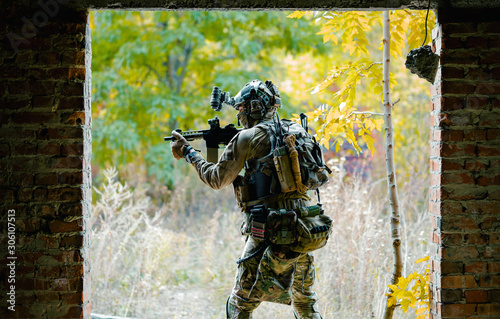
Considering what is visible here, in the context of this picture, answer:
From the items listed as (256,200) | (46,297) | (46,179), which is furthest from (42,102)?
(256,200)

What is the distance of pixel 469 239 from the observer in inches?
101

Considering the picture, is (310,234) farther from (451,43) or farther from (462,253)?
(451,43)

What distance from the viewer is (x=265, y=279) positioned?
2.79 meters

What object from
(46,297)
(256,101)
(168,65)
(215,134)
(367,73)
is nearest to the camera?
(46,297)

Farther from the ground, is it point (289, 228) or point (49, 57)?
point (49, 57)

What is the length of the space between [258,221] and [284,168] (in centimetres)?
37

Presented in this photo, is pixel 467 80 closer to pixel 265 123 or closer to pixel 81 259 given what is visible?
pixel 265 123

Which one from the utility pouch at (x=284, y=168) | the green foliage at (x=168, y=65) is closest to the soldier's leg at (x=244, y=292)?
the utility pouch at (x=284, y=168)

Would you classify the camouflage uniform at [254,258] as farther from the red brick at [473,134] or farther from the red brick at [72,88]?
the red brick at [473,134]

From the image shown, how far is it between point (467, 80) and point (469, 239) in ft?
3.05

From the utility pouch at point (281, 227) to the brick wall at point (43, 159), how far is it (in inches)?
44.5

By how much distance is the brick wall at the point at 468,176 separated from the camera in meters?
2.54

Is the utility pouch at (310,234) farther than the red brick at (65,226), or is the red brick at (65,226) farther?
the utility pouch at (310,234)

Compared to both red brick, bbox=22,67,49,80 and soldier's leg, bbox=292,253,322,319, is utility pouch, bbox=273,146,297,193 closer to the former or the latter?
soldier's leg, bbox=292,253,322,319
